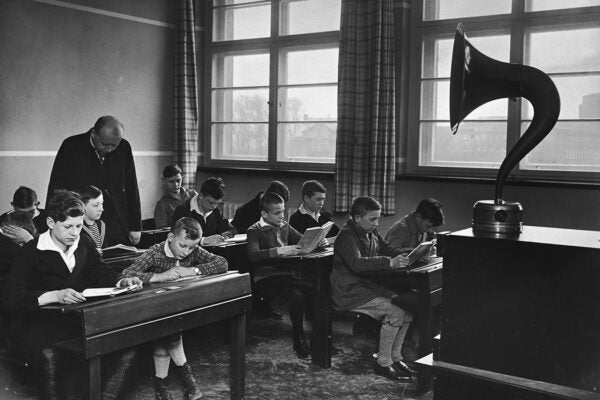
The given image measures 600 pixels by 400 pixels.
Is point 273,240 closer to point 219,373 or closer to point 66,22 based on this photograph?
point 219,373

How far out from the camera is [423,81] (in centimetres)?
602

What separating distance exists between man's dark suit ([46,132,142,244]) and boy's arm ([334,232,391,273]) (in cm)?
167

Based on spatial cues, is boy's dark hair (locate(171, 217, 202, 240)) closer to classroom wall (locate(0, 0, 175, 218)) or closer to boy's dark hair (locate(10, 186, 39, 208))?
boy's dark hair (locate(10, 186, 39, 208))

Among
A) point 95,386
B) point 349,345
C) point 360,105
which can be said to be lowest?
point 349,345

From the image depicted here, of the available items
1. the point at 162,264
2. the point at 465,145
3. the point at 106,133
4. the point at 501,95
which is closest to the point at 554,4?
the point at 465,145

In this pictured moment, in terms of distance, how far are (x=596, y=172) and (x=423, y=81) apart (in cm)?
170

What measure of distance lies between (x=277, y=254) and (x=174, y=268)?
3.55ft

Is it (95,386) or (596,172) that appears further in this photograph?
(596,172)

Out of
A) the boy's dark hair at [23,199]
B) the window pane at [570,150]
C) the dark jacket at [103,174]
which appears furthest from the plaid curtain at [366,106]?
the boy's dark hair at [23,199]

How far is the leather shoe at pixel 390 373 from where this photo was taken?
377 cm

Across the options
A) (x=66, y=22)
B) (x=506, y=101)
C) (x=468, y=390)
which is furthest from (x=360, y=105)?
(x=468, y=390)

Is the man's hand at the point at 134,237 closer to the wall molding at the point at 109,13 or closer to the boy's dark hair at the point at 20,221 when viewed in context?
the boy's dark hair at the point at 20,221

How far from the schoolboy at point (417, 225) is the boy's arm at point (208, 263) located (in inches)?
56.4

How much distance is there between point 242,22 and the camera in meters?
7.27
